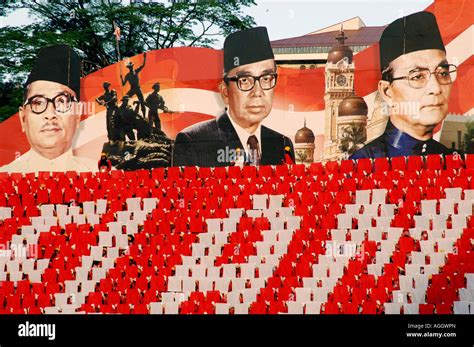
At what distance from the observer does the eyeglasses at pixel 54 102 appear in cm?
2775

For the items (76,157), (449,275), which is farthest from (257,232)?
(76,157)

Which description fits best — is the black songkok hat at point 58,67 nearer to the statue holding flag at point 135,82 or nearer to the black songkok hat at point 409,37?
the statue holding flag at point 135,82

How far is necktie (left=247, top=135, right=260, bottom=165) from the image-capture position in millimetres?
25984

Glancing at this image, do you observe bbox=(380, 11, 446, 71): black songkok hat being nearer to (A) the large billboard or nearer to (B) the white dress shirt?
(A) the large billboard

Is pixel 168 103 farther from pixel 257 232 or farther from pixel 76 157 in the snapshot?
pixel 257 232

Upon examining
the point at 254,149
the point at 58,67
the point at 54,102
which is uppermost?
the point at 58,67

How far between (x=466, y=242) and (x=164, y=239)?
6.62 m

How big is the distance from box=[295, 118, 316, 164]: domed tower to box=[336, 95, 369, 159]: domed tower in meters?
0.68

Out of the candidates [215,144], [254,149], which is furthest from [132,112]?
[254,149]

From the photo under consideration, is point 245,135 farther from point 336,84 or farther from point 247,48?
point 336,84

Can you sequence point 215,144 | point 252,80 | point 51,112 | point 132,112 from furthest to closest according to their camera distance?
1. point 51,112
2. point 132,112
3. point 252,80
4. point 215,144

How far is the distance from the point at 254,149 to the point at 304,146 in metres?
1.24

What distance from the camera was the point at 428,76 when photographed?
25.2m

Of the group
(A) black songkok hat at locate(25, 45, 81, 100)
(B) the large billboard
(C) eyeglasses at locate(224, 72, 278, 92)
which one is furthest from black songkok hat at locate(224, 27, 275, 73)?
(A) black songkok hat at locate(25, 45, 81, 100)
